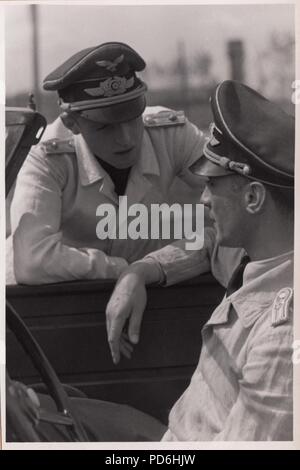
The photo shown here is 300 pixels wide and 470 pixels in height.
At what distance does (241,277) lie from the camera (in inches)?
149

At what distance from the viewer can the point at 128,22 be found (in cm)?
376

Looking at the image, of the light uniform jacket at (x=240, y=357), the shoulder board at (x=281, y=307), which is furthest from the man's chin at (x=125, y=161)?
the shoulder board at (x=281, y=307)

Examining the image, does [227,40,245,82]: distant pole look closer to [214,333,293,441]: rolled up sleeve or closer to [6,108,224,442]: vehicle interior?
[6,108,224,442]: vehicle interior

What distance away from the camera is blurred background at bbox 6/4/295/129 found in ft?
12.3

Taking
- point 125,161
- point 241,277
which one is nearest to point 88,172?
point 125,161

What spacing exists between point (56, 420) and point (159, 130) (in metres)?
1.26

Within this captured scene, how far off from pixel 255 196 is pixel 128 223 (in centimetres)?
53

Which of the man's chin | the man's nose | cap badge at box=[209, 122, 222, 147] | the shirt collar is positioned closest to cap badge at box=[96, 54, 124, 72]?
the man's chin

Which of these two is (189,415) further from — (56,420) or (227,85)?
(227,85)

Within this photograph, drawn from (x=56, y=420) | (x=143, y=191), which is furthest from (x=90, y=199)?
(x=56, y=420)

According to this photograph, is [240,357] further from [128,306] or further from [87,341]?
[87,341]

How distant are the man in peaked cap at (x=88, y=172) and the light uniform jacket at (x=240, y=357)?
26 cm

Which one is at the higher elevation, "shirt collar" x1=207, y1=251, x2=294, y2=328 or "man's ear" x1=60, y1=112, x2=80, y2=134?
"man's ear" x1=60, y1=112, x2=80, y2=134
